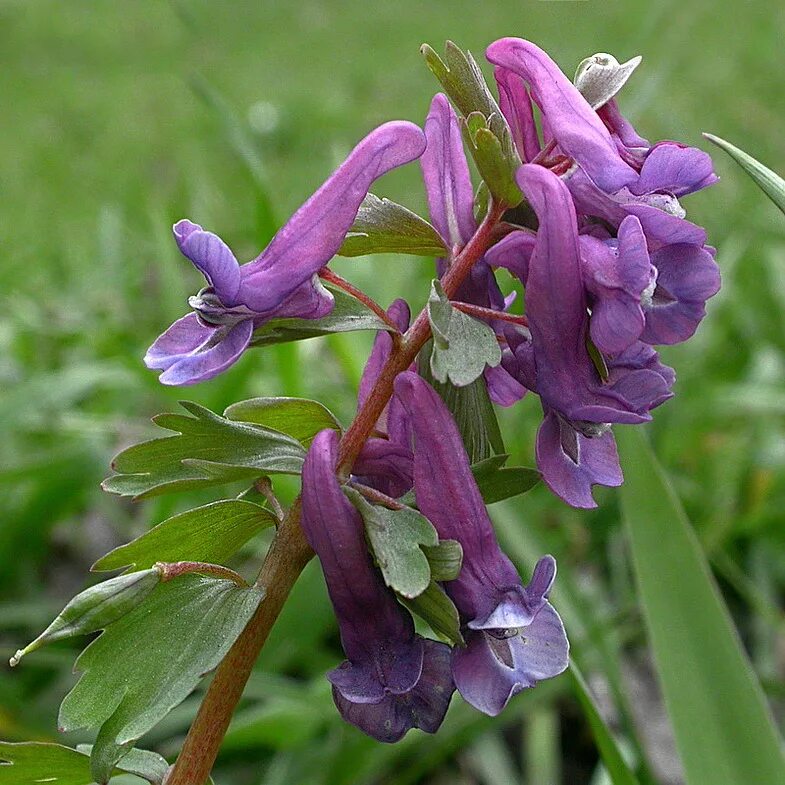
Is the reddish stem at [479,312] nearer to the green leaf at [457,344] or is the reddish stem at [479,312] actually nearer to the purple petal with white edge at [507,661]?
the green leaf at [457,344]

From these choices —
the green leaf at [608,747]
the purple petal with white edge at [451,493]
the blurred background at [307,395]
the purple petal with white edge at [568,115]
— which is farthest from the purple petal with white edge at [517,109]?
the blurred background at [307,395]

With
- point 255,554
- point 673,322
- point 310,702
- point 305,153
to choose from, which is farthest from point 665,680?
point 305,153

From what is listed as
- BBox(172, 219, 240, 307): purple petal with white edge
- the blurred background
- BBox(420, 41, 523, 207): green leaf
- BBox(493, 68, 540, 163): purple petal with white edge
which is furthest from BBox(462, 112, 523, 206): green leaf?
the blurred background

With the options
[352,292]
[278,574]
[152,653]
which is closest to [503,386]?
[352,292]


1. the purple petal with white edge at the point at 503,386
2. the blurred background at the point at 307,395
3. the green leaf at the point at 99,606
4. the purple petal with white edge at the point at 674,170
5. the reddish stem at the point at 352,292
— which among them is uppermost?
the purple petal with white edge at the point at 674,170

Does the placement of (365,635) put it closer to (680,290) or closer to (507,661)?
(507,661)

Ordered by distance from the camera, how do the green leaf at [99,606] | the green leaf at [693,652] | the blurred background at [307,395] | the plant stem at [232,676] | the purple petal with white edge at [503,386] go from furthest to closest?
the blurred background at [307,395], the green leaf at [693,652], the purple petal with white edge at [503,386], the plant stem at [232,676], the green leaf at [99,606]
